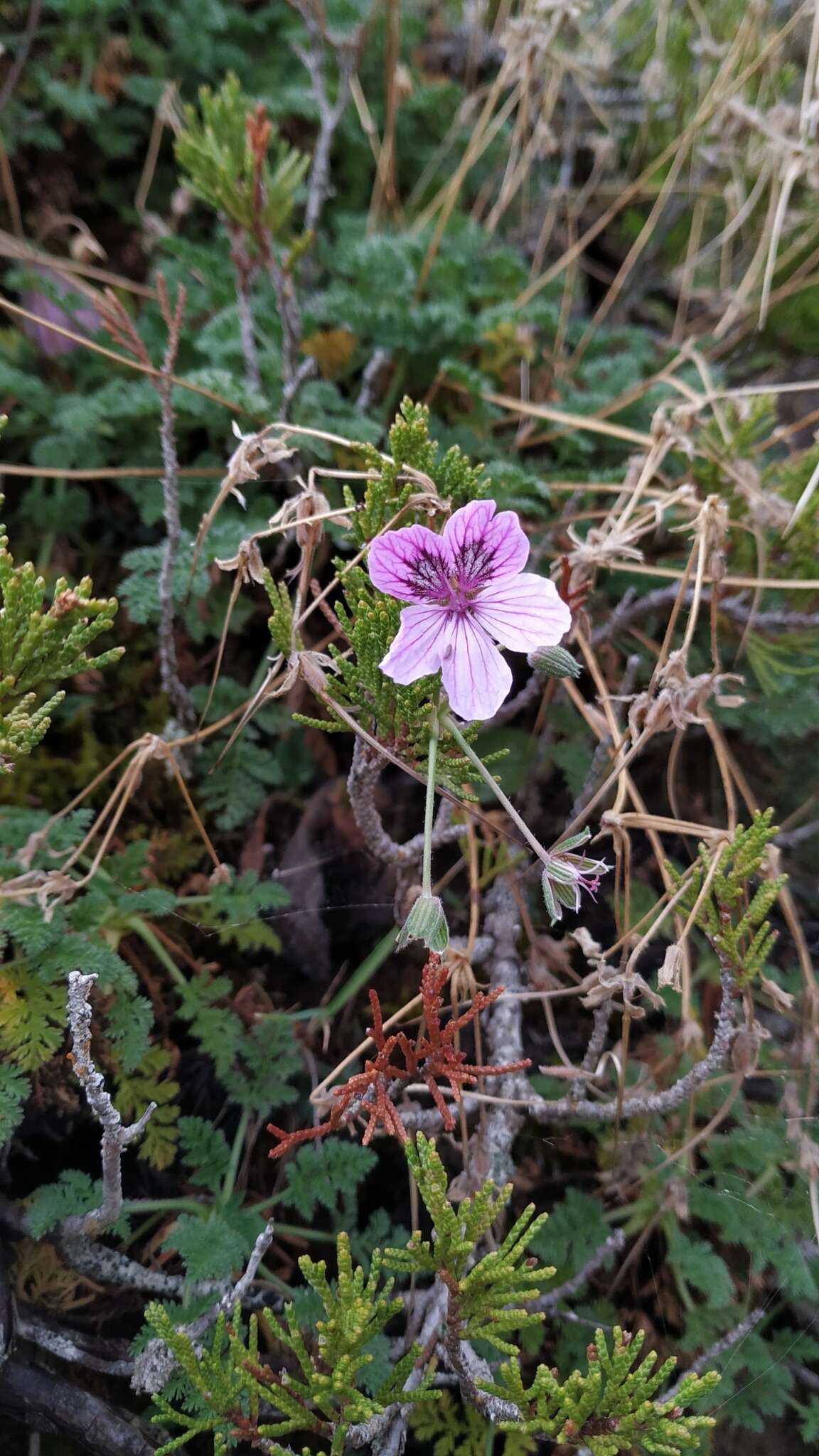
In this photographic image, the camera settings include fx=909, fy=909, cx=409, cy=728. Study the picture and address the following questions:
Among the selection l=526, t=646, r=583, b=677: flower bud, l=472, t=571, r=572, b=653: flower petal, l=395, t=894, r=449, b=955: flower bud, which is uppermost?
l=472, t=571, r=572, b=653: flower petal

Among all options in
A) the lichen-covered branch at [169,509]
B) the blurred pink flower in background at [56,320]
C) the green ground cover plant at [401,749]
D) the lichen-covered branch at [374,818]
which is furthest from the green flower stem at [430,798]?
the blurred pink flower in background at [56,320]

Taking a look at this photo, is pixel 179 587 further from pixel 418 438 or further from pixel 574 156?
pixel 574 156

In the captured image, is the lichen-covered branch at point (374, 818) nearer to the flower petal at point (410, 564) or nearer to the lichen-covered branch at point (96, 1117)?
the flower petal at point (410, 564)

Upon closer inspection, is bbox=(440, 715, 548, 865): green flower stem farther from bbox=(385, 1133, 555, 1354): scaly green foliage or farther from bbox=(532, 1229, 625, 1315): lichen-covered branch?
bbox=(532, 1229, 625, 1315): lichen-covered branch

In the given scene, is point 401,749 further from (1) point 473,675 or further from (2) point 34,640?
(2) point 34,640

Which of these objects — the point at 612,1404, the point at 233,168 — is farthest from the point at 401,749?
the point at 233,168

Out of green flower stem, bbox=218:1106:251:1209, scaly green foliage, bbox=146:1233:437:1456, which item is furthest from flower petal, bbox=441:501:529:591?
green flower stem, bbox=218:1106:251:1209
